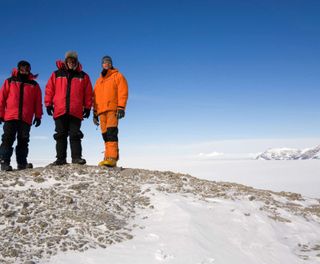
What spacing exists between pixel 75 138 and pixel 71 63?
196cm

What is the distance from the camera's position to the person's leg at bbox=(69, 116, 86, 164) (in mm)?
9578

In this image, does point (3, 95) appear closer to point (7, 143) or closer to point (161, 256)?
point (7, 143)

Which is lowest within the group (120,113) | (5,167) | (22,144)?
(5,167)

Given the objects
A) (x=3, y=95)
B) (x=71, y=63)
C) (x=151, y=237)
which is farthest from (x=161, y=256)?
(x=3, y=95)

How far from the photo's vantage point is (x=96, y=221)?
6441 millimetres

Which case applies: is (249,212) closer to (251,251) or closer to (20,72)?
(251,251)

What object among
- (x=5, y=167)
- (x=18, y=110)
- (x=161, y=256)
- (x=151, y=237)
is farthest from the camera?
(x=18, y=110)

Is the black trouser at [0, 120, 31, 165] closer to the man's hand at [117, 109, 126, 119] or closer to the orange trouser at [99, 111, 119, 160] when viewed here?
the orange trouser at [99, 111, 119, 160]

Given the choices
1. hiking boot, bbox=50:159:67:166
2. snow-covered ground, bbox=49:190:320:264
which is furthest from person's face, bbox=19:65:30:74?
snow-covered ground, bbox=49:190:320:264

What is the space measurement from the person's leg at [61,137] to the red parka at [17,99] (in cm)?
81

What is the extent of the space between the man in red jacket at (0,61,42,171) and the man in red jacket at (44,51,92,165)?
0.51 metres

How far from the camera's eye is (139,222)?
6703 mm

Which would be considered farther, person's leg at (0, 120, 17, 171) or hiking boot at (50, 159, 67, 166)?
hiking boot at (50, 159, 67, 166)

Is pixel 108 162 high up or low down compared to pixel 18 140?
down
